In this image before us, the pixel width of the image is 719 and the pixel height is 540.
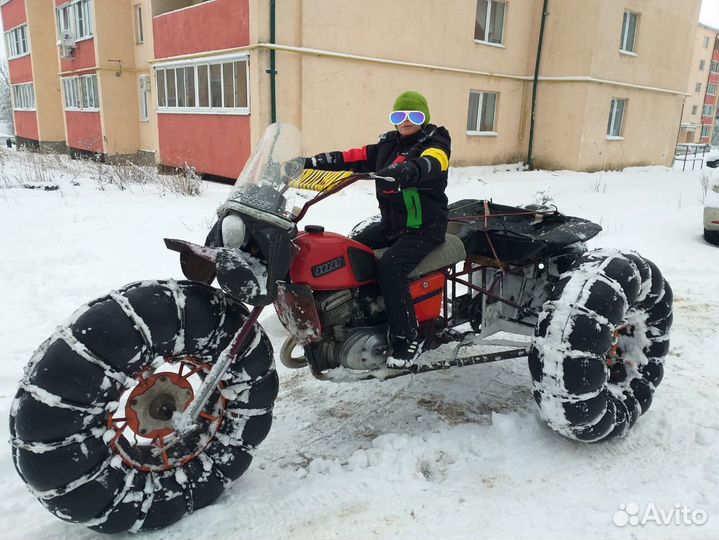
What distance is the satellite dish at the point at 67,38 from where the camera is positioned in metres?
21.6

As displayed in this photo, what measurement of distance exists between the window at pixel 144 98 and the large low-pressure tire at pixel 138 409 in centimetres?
1896


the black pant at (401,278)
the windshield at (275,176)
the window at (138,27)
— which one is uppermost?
the window at (138,27)

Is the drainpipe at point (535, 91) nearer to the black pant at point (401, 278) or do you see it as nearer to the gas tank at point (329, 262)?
the black pant at point (401, 278)

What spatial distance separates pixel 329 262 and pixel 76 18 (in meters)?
23.1

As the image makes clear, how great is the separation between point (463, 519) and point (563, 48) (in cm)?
1728

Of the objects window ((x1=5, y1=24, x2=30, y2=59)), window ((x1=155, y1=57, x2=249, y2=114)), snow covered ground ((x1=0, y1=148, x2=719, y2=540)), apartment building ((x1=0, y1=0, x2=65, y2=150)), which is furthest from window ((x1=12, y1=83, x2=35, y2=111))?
snow covered ground ((x1=0, y1=148, x2=719, y2=540))

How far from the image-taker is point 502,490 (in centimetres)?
277

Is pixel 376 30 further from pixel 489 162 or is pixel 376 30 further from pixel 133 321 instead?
pixel 133 321

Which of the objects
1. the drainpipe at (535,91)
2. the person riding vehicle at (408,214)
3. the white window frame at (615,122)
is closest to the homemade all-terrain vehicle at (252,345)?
the person riding vehicle at (408,214)

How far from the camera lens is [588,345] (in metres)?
2.93

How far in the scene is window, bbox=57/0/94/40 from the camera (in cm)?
2020

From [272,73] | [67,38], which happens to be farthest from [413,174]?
[67,38]

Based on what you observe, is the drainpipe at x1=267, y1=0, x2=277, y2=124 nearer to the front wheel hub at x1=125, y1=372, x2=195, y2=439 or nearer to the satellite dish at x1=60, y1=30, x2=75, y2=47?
the front wheel hub at x1=125, y1=372, x2=195, y2=439

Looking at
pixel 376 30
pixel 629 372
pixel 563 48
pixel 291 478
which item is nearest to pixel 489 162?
pixel 563 48
